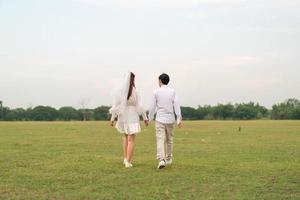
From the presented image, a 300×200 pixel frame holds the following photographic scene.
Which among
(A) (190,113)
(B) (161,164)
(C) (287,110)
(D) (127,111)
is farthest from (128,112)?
(C) (287,110)

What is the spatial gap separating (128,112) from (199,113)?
102m

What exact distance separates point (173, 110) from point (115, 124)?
1456mm

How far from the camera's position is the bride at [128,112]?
40.4 ft

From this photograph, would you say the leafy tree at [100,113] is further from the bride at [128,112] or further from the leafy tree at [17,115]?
the bride at [128,112]

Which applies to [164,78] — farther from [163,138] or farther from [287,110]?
[287,110]

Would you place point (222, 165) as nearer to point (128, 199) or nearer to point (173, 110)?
point (173, 110)

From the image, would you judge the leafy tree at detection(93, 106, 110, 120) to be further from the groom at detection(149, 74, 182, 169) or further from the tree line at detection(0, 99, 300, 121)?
the groom at detection(149, 74, 182, 169)

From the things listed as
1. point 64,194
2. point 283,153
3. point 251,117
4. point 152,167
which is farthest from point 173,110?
point 251,117

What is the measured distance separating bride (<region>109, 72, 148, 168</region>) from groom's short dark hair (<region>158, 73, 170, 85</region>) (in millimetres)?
638

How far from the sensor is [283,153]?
17203mm

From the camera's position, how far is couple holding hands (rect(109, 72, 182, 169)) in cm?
1220

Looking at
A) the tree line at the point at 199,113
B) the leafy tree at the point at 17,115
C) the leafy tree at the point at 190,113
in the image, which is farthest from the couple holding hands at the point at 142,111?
the leafy tree at the point at 190,113

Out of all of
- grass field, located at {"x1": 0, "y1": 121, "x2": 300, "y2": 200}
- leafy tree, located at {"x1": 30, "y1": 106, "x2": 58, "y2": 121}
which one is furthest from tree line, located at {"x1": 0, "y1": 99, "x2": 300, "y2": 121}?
grass field, located at {"x1": 0, "y1": 121, "x2": 300, "y2": 200}

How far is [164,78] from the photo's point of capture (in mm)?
12219
